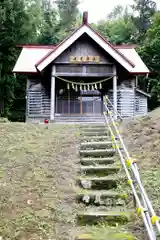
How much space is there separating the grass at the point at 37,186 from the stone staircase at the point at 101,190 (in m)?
0.20

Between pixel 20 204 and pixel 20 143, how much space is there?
4.03 metres

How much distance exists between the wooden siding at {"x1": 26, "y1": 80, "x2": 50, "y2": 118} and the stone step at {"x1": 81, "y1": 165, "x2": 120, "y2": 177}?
1163cm

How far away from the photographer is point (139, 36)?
1447 inches

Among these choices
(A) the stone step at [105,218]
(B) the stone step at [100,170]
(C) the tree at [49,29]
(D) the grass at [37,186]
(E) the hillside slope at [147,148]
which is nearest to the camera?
(D) the grass at [37,186]

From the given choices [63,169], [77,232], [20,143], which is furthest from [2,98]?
[77,232]

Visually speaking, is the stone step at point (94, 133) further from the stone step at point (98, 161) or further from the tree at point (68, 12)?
the tree at point (68, 12)

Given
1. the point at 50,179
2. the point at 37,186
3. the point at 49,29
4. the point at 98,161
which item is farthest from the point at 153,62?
the point at 37,186

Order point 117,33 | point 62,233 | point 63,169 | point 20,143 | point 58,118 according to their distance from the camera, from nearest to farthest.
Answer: point 62,233, point 63,169, point 20,143, point 58,118, point 117,33

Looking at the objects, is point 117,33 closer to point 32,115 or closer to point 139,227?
point 32,115

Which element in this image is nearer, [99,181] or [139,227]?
[139,227]

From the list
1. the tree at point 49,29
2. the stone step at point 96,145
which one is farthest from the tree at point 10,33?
the stone step at point 96,145

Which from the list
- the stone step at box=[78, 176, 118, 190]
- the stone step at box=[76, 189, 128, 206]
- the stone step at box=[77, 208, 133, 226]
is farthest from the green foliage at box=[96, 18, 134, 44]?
the stone step at box=[77, 208, 133, 226]

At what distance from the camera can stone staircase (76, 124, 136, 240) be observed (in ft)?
14.9

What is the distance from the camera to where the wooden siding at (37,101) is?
1780cm
